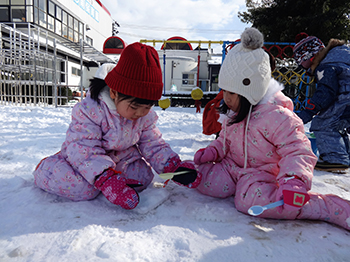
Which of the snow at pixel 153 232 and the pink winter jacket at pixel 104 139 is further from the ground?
the pink winter jacket at pixel 104 139

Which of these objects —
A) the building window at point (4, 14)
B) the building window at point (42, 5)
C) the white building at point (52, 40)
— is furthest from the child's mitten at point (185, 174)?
the building window at point (42, 5)

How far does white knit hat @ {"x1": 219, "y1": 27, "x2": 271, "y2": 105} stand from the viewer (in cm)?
110

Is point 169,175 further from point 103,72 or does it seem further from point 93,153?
point 103,72

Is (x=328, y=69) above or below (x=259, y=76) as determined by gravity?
above

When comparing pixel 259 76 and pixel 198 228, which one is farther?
pixel 259 76

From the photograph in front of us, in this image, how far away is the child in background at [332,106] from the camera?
1739 mm

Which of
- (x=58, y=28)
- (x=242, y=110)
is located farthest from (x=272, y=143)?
(x=58, y=28)

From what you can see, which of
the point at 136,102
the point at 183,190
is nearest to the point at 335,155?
the point at 183,190

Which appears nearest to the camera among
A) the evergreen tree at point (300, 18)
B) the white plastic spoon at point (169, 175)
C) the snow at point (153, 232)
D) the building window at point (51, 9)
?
the snow at point (153, 232)

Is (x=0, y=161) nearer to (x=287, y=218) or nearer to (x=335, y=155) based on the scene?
(x=287, y=218)

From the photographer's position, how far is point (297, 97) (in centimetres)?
Result: 579

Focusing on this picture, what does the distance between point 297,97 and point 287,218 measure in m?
5.53

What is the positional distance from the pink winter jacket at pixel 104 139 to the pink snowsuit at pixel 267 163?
0.30 m

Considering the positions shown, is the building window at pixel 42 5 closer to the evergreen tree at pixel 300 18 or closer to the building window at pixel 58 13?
the building window at pixel 58 13
